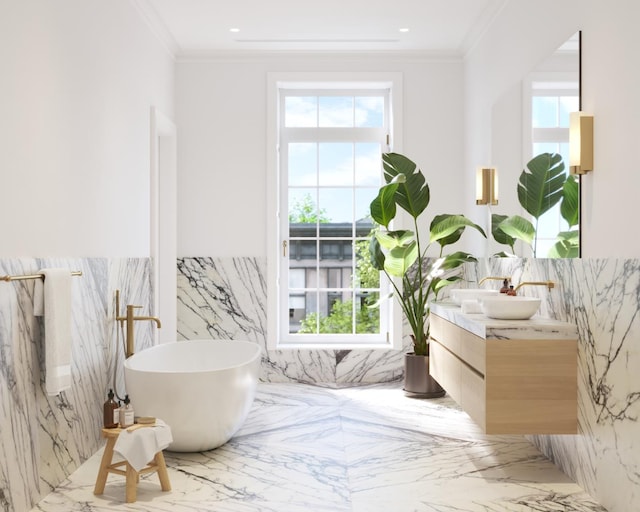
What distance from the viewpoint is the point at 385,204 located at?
15.1ft

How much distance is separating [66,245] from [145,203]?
4.69 ft

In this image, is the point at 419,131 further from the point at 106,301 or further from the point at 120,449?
the point at 120,449

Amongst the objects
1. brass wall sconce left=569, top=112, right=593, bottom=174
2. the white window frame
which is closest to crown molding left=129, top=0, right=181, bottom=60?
the white window frame

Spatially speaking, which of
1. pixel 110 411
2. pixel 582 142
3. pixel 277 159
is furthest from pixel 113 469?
pixel 277 159

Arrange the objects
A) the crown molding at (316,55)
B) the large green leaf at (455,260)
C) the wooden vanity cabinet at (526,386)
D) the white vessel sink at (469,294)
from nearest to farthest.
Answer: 1. the wooden vanity cabinet at (526,386)
2. the white vessel sink at (469,294)
3. the large green leaf at (455,260)
4. the crown molding at (316,55)

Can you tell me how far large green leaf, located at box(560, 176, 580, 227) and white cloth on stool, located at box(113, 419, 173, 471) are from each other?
2.19 metres

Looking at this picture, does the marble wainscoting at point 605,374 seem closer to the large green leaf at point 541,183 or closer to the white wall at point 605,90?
the white wall at point 605,90

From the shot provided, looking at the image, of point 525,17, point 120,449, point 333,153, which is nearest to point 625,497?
point 120,449

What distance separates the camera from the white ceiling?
4.43m

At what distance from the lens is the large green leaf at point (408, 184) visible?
185 inches

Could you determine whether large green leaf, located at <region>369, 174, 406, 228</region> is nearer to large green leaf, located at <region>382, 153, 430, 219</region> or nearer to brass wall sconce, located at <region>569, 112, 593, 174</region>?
large green leaf, located at <region>382, 153, 430, 219</region>

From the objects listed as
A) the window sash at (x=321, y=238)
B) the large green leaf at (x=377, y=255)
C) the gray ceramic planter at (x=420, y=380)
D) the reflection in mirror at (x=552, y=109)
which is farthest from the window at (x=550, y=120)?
the window sash at (x=321, y=238)

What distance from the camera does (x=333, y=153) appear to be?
5613 mm

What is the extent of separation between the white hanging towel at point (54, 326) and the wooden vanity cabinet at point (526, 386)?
6.13 ft
